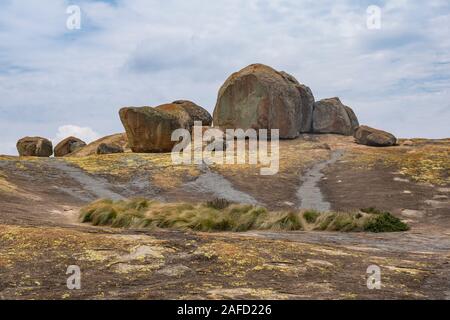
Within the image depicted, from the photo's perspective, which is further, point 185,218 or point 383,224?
point 383,224

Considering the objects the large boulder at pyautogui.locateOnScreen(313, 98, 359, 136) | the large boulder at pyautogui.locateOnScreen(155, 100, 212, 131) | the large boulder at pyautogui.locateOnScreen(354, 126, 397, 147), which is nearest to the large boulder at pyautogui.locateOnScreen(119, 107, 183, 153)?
the large boulder at pyautogui.locateOnScreen(155, 100, 212, 131)

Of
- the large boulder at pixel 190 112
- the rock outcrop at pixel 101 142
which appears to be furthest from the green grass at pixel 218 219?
the rock outcrop at pixel 101 142

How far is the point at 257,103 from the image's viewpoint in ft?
181

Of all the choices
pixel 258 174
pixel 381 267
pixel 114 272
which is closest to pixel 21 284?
pixel 114 272

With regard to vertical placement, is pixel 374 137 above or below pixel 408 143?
above

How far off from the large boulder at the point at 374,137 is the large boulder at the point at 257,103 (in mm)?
7667

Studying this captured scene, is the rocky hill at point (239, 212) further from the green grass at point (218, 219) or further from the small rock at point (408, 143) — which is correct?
the small rock at point (408, 143)

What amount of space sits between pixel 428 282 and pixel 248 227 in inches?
415

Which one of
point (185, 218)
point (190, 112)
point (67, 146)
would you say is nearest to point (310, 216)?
point (185, 218)

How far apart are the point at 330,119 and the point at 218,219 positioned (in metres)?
46.7

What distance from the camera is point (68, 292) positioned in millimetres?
8414

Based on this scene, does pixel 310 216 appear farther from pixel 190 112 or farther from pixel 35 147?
pixel 35 147

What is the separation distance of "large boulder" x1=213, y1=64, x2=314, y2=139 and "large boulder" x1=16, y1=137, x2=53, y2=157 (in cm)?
2355

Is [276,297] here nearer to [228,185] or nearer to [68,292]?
[68,292]
